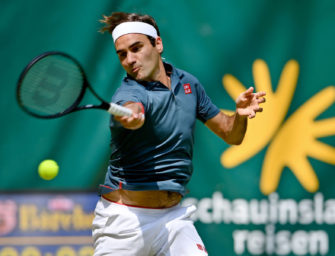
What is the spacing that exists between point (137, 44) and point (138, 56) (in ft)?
0.25

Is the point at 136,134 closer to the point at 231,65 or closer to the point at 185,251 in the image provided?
the point at 185,251

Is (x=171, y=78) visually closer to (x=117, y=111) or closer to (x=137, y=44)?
(x=137, y=44)

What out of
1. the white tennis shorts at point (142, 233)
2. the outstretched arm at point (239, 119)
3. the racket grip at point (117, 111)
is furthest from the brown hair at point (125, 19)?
the white tennis shorts at point (142, 233)

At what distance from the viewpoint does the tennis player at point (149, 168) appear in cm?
316

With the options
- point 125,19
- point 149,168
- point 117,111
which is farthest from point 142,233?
point 125,19

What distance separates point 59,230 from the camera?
180 inches

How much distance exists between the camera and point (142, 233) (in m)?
3.16

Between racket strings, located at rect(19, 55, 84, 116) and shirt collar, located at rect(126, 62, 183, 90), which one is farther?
shirt collar, located at rect(126, 62, 183, 90)

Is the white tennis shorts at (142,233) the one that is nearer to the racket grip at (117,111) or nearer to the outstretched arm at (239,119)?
the outstretched arm at (239,119)

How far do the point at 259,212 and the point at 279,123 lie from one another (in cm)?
66

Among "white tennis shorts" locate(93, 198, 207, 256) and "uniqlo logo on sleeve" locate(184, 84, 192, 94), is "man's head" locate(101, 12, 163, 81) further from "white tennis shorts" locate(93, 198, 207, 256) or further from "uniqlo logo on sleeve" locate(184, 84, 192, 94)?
"white tennis shorts" locate(93, 198, 207, 256)

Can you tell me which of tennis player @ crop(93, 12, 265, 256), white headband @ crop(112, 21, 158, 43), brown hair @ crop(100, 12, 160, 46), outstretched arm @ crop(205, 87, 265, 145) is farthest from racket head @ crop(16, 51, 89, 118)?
outstretched arm @ crop(205, 87, 265, 145)

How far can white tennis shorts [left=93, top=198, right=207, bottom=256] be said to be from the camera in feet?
10.4

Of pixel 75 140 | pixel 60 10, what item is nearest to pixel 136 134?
pixel 75 140
